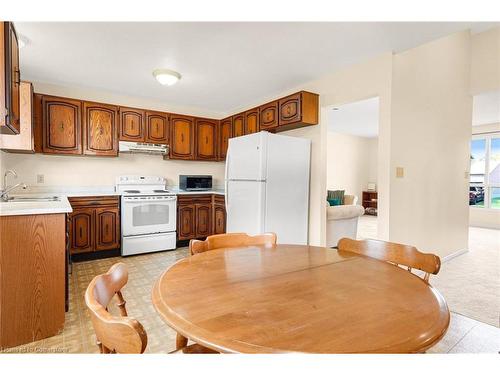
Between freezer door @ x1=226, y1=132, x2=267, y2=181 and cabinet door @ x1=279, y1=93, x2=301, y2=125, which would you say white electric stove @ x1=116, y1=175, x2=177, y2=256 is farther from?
cabinet door @ x1=279, y1=93, x2=301, y2=125

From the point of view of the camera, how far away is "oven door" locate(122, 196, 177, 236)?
12.4 ft

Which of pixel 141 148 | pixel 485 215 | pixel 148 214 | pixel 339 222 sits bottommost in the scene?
pixel 485 215

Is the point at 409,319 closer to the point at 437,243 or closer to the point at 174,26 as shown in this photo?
the point at 174,26

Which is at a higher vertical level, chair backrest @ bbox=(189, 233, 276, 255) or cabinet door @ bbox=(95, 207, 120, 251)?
chair backrest @ bbox=(189, 233, 276, 255)

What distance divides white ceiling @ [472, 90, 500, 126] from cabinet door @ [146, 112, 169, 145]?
16.3 feet

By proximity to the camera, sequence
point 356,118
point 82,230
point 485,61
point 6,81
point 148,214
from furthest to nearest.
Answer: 1. point 356,118
2. point 148,214
3. point 485,61
4. point 82,230
5. point 6,81

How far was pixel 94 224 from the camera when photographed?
11.8 feet

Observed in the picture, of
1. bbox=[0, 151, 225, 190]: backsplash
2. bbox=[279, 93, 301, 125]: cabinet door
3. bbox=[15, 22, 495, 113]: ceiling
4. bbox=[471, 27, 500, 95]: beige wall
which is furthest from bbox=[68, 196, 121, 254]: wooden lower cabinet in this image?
bbox=[471, 27, 500, 95]: beige wall

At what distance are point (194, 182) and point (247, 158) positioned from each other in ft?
5.75

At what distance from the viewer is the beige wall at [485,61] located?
12.1 feet

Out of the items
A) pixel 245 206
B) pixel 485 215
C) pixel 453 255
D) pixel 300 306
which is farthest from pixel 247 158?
pixel 485 215

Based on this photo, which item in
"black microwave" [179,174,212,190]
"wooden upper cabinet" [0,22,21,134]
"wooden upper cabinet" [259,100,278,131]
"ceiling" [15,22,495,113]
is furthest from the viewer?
"black microwave" [179,174,212,190]

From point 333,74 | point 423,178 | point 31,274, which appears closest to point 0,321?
point 31,274

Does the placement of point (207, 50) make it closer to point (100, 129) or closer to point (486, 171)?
point (100, 129)
